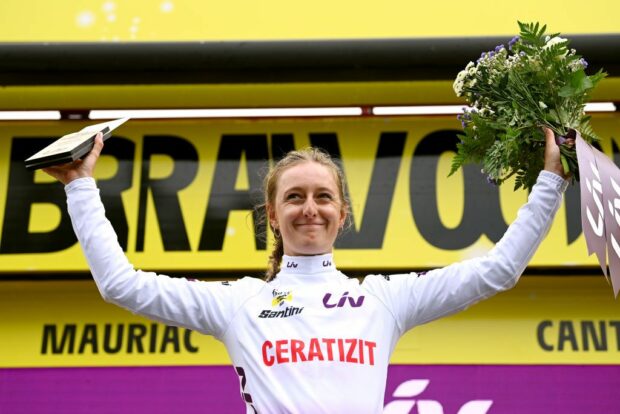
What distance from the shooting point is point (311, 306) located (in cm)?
228

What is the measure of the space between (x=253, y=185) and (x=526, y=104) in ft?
10.5

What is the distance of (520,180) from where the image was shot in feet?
8.32

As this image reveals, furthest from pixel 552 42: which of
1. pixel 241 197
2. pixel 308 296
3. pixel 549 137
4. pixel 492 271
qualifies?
pixel 241 197

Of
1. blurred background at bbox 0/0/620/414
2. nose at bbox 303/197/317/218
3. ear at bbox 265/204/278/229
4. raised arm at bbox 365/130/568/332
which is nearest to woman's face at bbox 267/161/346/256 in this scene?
nose at bbox 303/197/317/218

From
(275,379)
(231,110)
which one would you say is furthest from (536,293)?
(275,379)

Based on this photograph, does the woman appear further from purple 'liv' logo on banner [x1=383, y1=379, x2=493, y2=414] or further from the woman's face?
purple 'liv' logo on banner [x1=383, y1=379, x2=493, y2=414]

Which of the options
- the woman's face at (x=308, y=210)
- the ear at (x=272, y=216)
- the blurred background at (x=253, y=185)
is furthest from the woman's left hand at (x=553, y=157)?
the blurred background at (x=253, y=185)

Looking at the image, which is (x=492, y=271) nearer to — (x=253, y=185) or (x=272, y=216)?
(x=272, y=216)

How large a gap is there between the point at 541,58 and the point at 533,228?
574 millimetres

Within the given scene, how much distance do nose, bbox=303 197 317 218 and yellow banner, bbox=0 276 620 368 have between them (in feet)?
10.5

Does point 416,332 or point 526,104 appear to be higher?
point 416,332

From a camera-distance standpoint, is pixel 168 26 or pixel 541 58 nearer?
pixel 541 58

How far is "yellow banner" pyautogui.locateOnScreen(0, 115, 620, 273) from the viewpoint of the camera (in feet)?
17.8

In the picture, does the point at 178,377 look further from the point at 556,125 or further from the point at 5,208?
the point at 556,125
